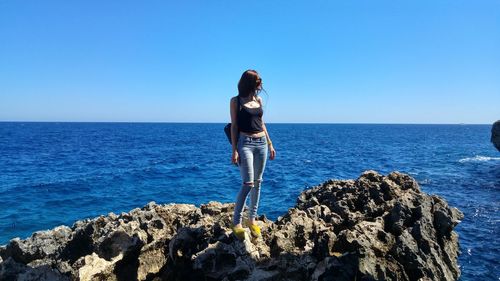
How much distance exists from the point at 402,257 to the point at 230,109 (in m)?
4.11

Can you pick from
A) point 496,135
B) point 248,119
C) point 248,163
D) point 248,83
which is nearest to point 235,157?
point 248,163

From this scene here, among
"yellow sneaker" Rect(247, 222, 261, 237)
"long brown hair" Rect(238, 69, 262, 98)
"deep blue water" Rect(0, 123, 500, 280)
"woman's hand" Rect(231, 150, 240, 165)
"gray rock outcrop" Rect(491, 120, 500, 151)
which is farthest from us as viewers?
"gray rock outcrop" Rect(491, 120, 500, 151)

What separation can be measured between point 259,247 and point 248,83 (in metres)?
3.15

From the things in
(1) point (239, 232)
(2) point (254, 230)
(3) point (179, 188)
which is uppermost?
(1) point (239, 232)

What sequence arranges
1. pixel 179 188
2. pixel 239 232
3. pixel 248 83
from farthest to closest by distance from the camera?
pixel 179 188, pixel 239 232, pixel 248 83

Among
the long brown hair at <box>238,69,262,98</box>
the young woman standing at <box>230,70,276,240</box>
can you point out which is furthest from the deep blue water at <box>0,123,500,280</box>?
the long brown hair at <box>238,69,262,98</box>

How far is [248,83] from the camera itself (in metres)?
6.87

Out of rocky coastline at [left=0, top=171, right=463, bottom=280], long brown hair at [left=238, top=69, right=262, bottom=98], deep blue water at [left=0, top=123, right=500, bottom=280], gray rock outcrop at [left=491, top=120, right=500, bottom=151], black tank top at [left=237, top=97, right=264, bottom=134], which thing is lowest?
deep blue water at [left=0, top=123, right=500, bottom=280]

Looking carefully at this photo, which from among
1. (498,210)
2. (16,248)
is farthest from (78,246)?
(498,210)

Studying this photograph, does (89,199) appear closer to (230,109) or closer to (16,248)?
(16,248)

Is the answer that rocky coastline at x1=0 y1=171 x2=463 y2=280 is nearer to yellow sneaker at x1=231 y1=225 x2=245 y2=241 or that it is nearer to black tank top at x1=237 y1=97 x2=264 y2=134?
yellow sneaker at x1=231 y1=225 x2=245 y2=241

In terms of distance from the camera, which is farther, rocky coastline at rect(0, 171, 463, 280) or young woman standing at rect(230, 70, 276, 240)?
young woman standing at rect(230, 70, 276, 240)

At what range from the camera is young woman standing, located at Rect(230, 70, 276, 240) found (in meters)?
6.91

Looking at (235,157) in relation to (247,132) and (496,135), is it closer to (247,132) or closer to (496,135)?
(247,132)
